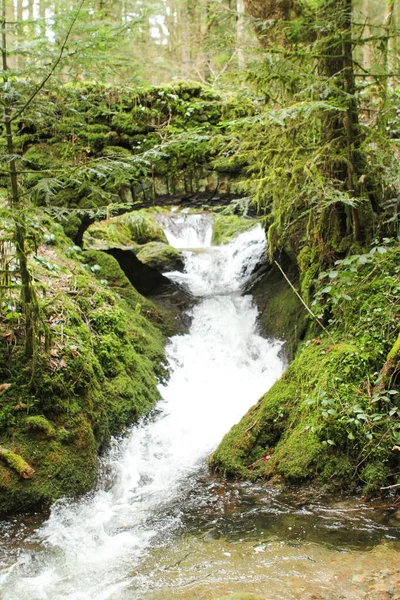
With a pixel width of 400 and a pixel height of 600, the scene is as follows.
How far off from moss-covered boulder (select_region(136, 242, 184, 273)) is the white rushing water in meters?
0.53

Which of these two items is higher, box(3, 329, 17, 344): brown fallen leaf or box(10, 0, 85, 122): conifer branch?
box(10, 0, 85, 122): conifer branch

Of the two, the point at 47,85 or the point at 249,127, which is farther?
the point at 249,127

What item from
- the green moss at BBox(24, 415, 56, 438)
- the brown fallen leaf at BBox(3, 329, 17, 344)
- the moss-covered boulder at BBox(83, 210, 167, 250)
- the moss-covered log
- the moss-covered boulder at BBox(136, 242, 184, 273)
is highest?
the moss-covered boulder at BBox(83, 210, 167, 250)

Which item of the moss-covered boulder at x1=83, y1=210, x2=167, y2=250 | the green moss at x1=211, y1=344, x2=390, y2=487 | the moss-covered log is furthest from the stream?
the moss-covered boulder at x1=83, y1=210, x2=167, y2=250

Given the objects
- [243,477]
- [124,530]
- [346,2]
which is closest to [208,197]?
[346,2]

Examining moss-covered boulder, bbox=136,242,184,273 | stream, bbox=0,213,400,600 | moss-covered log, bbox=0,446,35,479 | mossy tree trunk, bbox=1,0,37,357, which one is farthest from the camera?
moss-covered boulder, bbox=136,242,184,273

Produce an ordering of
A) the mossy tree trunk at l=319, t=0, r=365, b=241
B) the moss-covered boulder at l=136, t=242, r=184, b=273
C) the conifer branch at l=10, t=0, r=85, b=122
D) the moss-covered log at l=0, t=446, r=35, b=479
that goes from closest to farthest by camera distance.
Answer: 1. the conifer branch at l=10, t=0, r=85, b=122
2. the moss-covered log at l=0, t=446, r=35, b=479
3. the mossy tree trunk at l=319, t=0, r=365, b=241
4. the moss-covered boulder at l=136, t=242, r=184, b=273

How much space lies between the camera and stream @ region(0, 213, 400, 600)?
9.09 feet

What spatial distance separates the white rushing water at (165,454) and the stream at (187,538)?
14mm

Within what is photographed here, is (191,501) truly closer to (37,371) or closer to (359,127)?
(37,371)

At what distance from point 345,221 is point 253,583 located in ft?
14.8

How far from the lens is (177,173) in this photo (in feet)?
28.7

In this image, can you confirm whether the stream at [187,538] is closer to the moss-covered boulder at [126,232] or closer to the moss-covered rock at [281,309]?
the moss-covered rock at [281,309]

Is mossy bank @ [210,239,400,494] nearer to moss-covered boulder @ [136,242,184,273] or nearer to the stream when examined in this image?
the stream
